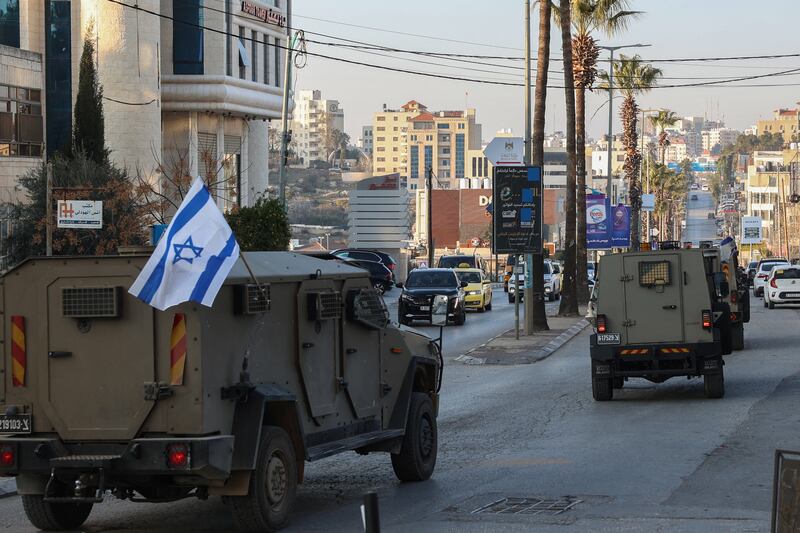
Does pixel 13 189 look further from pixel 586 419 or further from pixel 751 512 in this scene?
pixel 751 512

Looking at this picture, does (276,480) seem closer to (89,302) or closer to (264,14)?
(89,302)

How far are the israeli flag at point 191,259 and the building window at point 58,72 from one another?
154 feet

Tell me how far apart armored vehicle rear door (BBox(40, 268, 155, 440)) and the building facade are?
3691cm

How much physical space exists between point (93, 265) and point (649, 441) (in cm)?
787

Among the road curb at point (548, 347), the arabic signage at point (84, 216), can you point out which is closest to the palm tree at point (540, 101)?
the road curb at point (548, 347)

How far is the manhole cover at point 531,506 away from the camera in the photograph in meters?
10.8

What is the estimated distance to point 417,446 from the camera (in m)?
12.3

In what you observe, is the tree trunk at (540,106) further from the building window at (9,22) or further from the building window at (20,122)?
the building window at (9,22)

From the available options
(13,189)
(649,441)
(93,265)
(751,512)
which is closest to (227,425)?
(93,265)

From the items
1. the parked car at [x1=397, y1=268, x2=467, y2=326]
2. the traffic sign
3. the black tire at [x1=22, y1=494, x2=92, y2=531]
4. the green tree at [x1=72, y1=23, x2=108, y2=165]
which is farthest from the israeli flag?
the green tree at [x1=72, y1=23, x2=108, y2=165]

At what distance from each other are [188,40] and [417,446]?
2018 inches

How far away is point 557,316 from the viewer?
1738 inches

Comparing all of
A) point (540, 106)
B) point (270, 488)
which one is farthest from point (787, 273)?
point (270, 488)

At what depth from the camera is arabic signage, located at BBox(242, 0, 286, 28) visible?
6353 cm
